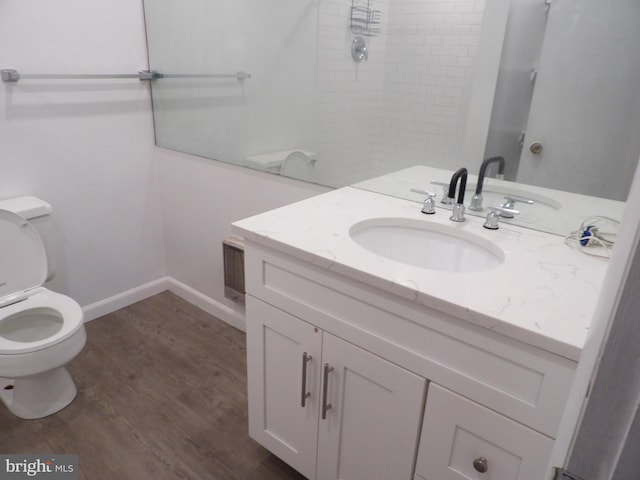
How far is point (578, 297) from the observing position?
96 centimetres

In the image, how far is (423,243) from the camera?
140 cm

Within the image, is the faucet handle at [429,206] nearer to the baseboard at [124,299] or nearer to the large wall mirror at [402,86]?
the large wall mirror at [402,86]

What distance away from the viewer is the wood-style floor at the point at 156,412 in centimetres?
160

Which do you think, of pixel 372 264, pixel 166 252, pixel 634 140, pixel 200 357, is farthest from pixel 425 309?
pixel 166 252

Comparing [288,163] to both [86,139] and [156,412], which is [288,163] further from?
[156,412]

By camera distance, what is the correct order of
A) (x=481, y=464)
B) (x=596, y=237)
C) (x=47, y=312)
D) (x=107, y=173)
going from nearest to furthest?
(x=481, y=464)
(x=596, y=237)
(x=47, y=312)
(x=107, y=173)

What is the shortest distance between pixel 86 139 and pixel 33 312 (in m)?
0.88

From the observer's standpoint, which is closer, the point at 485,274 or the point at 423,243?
the point at 485,274

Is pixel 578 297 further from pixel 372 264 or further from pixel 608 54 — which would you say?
pixel 608 54

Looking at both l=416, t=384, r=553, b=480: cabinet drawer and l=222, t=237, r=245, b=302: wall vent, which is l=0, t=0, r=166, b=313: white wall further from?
l=416, t=384, r=553, b=480: cabinet drawer

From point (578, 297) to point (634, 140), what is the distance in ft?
1.63

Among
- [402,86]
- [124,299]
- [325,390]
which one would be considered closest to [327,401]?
[325,390]

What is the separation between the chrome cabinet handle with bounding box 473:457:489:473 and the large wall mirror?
0.78 metres

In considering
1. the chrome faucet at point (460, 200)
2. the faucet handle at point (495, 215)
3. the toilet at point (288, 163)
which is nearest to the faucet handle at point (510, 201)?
the faucet handle at point (495, 215)
